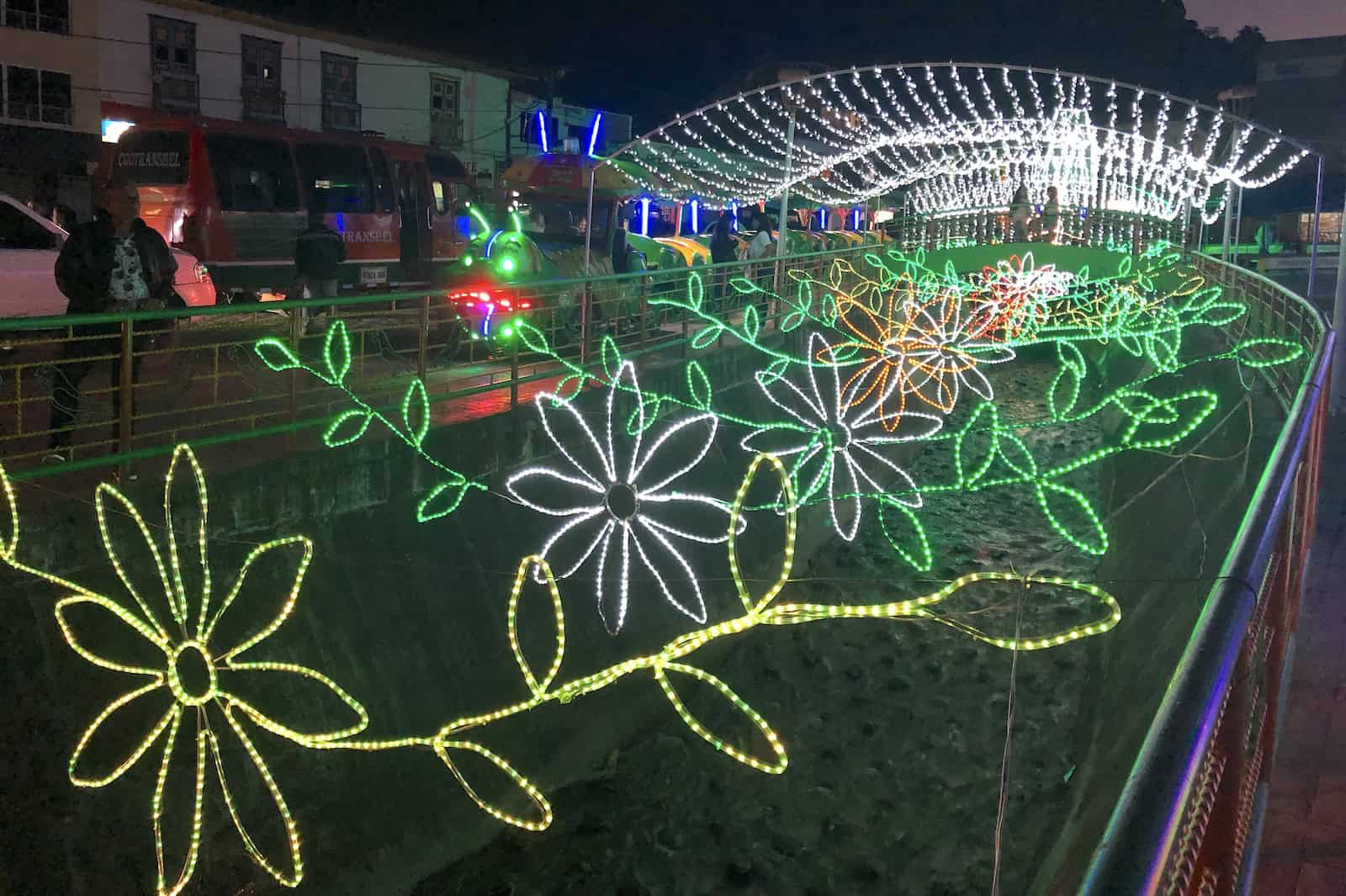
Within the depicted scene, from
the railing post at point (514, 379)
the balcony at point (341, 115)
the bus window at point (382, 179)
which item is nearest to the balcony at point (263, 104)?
the balcony at point (341, 115)

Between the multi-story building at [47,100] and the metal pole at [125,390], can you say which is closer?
the metal pole at [125,390]

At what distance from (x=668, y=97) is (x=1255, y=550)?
168 ft

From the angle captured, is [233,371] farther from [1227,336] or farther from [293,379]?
[1227,336]

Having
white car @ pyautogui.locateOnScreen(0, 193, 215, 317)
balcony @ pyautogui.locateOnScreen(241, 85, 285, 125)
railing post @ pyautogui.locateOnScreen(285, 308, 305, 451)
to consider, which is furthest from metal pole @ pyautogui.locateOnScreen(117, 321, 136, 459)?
balcony @ pyautogui.locateOnScreen(241, 85, 285, 125)

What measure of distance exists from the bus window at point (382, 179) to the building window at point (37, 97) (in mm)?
10110

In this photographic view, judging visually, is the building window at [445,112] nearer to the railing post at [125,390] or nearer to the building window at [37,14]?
the building window at [37,14]

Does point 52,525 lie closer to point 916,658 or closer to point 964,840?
point 964,840

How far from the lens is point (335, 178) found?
1888 cm

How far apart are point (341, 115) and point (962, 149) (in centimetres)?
1612

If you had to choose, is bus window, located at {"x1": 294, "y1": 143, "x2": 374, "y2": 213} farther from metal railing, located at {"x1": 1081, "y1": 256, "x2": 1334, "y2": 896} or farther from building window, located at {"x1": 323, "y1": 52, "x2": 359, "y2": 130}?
metal railing, located at {"x1": 1081, "y1": 256, "x2": 1334, "y2": 896}

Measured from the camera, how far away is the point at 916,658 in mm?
10500

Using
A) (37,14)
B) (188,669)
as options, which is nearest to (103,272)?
(188,669)

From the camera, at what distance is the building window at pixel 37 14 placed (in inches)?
985

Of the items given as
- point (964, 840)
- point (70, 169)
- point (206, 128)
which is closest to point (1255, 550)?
point (964, 840)
